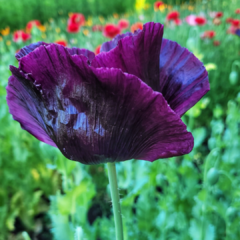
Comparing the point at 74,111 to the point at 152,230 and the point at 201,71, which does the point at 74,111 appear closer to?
the point at 201,71

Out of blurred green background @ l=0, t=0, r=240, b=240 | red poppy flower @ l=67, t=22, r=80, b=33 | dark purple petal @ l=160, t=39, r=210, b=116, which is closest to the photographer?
dark purple petal @ l=160, t=39, r=210, b=116

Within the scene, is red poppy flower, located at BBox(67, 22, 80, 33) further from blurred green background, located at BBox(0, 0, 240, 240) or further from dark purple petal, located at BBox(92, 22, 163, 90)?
dark purple petal, located at BBox(92, 22, 163, 90)

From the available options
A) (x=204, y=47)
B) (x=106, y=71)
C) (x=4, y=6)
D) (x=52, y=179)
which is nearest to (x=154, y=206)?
(x=52, y=179)

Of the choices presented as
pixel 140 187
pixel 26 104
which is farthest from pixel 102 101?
pixel 140 187

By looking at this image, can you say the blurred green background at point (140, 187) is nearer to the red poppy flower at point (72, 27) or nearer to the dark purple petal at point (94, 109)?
the dark purple petal at point (94, 109)

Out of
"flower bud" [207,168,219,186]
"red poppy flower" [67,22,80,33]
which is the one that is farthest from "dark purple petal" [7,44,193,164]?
"red poppy flower" [67,22,80,33]

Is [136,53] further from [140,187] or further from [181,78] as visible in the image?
[140,187]
